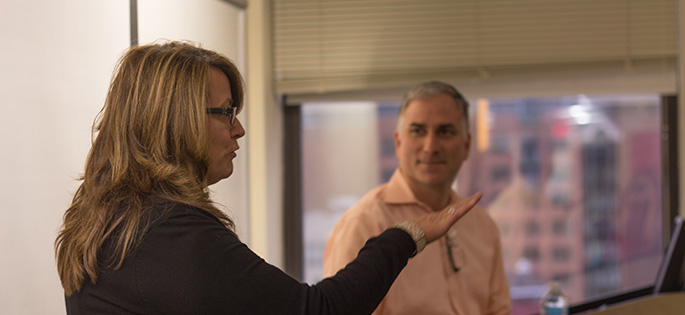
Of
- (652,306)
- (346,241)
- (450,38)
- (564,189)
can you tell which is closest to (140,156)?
(346,241)

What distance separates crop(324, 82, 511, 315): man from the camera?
202cm

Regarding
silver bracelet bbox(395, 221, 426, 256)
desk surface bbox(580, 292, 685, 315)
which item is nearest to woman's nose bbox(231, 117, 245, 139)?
silver bracelet bbox(395, 221, 426, 256)

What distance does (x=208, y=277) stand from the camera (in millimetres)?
1073

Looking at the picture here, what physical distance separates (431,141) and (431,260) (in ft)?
1.20

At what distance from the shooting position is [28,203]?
1578 millimetres

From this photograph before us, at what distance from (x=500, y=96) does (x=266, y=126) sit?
1084 millimetres

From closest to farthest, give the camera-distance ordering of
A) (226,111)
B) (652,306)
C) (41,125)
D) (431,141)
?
1. (226,111)
2. (41,125)
3. (431,141)
4. (652,306)

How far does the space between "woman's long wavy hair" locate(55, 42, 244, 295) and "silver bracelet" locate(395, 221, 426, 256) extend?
0.34 m

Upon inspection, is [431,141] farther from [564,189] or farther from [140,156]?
[564,189]

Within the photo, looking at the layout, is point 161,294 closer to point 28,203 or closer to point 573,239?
point 28,203

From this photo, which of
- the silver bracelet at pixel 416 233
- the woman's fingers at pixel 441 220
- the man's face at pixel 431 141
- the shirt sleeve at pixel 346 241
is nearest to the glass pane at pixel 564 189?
the man's face at pixel 431 141

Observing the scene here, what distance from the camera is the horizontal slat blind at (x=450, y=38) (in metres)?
3.05

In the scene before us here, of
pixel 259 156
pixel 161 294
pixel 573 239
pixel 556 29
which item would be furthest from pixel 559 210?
pixel 161 294

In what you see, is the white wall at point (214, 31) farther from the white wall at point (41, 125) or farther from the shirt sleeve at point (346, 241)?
the shirt sleeve at point (346, 241)
